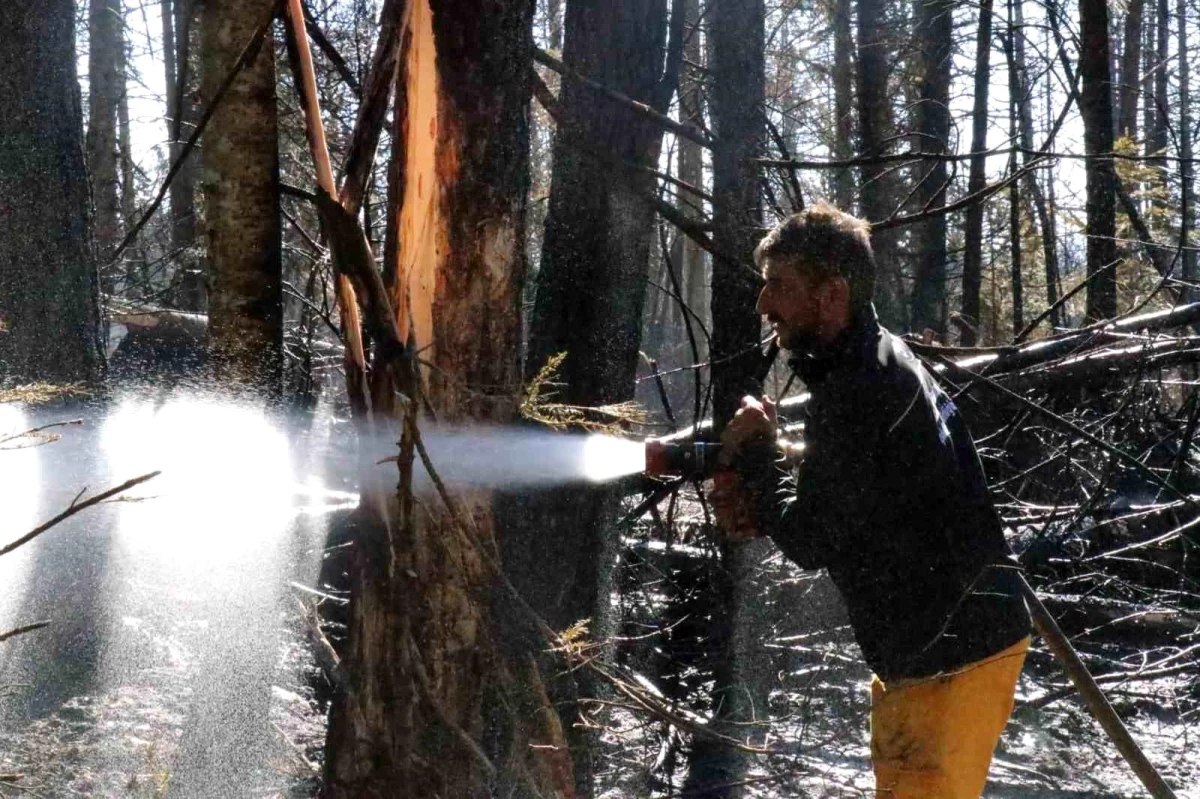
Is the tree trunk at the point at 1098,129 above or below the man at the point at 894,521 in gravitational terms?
above

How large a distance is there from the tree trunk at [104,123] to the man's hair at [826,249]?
10968mm

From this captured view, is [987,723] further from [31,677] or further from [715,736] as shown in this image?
[31,677]

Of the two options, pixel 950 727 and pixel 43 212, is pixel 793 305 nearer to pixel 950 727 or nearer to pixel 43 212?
pixel 950 727

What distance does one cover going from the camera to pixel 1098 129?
8.40m

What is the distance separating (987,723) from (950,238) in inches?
596

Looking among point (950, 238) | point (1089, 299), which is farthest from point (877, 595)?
point (950, 238)

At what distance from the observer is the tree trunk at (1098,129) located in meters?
8.08

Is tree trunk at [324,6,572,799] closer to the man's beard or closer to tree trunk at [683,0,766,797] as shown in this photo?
the man's beard

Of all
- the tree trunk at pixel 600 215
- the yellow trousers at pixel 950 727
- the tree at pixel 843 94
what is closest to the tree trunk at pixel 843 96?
the tree at pixel 843 94

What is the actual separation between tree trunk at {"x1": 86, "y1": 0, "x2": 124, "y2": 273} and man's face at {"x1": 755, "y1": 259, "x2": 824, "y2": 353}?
1095cm

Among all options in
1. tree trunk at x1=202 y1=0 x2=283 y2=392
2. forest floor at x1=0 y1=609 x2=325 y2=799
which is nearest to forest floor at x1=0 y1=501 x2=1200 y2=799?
forest floor at x1=0 y1=609 x2=325 y2=799

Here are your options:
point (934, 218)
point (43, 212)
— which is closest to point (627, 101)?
point (43, 212)

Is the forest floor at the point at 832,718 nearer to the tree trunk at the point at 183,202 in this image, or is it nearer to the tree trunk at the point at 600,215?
the tree trunk at the point at 600,215

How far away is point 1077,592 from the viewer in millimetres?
6453
